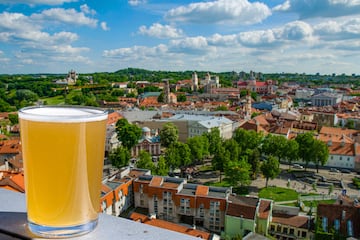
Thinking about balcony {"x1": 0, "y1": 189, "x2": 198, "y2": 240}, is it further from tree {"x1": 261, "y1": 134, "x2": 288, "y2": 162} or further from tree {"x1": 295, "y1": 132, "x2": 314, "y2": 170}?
tree {"x1": 295, "y1": 132, "x2": 314, "y2": 170}

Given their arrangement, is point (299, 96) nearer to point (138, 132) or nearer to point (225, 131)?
point (225, 131)

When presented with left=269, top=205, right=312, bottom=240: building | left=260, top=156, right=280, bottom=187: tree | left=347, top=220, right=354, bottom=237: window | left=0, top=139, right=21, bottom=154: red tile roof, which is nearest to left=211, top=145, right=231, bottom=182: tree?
left=260, top=156, right=280, bottom=187: tree

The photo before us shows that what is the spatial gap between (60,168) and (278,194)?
60.8ft

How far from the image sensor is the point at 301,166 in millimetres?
23781

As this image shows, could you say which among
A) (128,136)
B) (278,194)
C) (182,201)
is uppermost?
(128,136)

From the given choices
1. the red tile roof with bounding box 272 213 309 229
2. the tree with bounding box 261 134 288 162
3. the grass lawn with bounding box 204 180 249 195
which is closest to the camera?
the red tile roof with bounding box 272 213 309 229

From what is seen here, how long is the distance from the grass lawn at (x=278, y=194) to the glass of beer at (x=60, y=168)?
17.5 metres

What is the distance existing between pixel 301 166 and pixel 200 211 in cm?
1330

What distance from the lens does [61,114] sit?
1083 millimetres

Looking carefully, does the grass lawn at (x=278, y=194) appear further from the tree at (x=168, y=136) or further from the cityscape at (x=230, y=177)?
the tree at (x=168, y=136)

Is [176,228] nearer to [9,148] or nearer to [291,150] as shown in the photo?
[291,150]

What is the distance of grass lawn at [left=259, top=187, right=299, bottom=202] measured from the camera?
17.3 m

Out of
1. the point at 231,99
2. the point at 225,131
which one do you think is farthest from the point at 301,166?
the point at 231,99

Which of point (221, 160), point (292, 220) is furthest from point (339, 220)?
point (221, 160)
